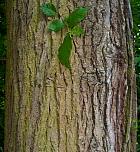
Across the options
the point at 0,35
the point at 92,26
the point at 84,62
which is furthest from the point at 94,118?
the point at 0,35

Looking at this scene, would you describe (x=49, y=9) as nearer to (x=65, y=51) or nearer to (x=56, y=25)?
(x=56, y=25)

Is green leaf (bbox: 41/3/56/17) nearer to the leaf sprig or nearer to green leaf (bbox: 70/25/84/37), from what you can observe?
the leaf sprig

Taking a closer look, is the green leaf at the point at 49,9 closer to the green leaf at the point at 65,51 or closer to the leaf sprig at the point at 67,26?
the leaf sprig at the point at 67,26

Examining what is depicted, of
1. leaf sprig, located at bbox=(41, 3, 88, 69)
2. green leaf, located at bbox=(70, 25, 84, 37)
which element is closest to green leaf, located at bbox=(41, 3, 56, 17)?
leaf sprig, located at bbox=(41, 3, 88, 69)

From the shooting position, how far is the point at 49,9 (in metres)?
1.54

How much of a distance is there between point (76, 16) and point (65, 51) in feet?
0.48

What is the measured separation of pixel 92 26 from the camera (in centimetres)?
155

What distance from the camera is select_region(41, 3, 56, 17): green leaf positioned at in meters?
1.53

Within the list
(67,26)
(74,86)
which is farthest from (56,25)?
(74,86)

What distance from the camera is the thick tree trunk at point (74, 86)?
1514mm

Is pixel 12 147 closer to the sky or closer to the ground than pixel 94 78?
closer to the ground

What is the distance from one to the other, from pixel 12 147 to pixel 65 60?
17.1 inches

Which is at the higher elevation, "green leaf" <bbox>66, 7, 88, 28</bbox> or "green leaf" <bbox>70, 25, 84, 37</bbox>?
"green leaf" <bbox>66, 7, 88, 28</bbox>

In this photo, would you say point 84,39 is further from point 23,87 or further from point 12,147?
point 12,147
